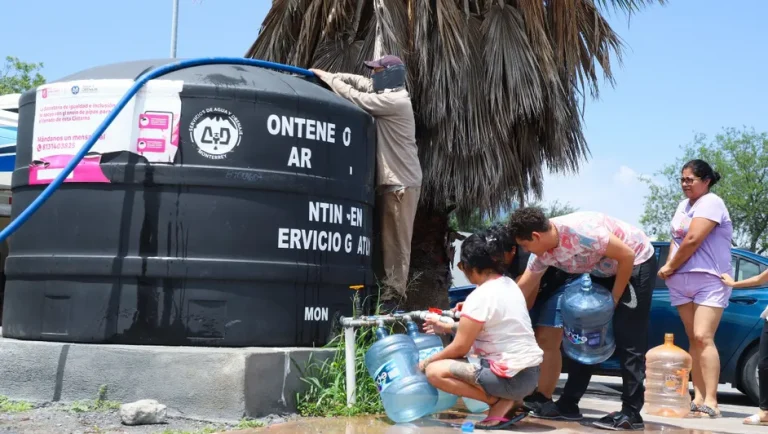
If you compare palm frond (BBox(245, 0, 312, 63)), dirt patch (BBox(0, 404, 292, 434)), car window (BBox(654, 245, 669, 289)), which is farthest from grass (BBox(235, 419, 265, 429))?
palm frond (BBox(245, 0, 312, 63))

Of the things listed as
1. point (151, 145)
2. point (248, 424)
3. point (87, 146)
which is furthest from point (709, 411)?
point (87, 146)

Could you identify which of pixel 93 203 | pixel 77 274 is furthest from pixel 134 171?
pixel 77 274

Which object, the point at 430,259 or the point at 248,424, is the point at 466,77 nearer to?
the point at 430,259

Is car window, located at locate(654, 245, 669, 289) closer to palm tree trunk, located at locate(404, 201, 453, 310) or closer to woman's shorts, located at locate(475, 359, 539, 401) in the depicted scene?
palm tree trunk, located at locate(404, 201, 453, 310)

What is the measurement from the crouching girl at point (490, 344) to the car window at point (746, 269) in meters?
4.08

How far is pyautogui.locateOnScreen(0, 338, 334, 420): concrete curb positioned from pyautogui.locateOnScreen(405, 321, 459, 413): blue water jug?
0.78 metres

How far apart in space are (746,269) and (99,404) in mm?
6061

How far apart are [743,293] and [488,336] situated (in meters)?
4.09

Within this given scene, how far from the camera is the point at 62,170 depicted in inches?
197

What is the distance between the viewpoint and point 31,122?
5.40 metres

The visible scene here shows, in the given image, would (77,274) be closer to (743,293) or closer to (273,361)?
(273,361)

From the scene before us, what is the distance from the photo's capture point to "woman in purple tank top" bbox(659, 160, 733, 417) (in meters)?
5.93

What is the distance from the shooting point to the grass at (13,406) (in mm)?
4719

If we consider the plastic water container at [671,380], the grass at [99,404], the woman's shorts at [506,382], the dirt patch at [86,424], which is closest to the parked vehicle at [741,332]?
the plastic water container at [671,380]
